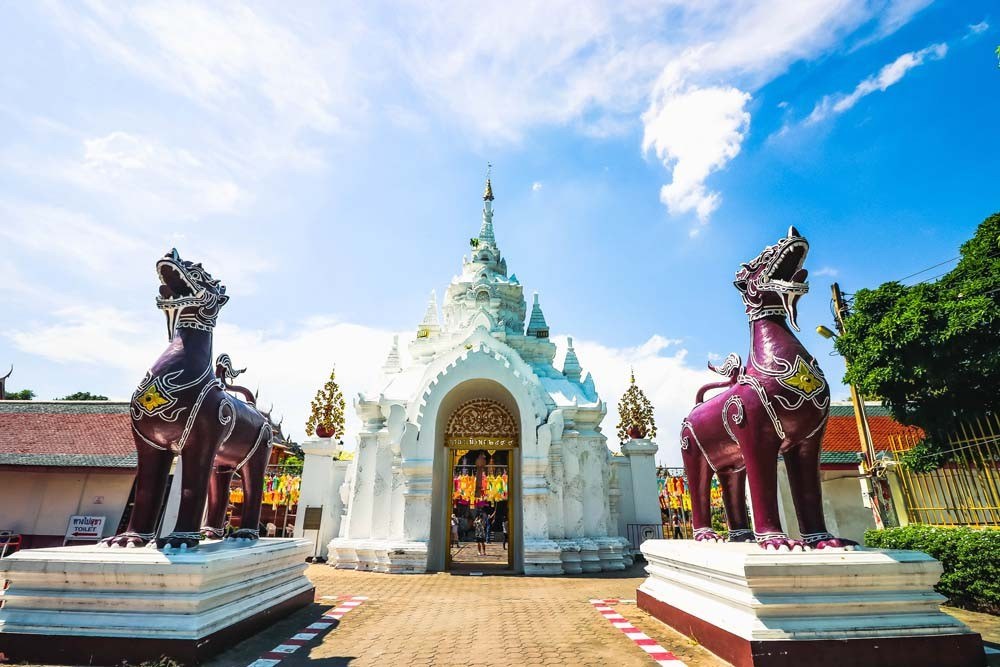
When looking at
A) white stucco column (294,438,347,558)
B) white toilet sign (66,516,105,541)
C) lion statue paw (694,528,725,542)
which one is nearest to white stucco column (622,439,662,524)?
white stucco column (294,438,347,558)

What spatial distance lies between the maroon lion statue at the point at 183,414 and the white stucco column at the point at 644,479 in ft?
38.8

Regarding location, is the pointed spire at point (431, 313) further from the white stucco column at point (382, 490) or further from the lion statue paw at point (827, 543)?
the lion statue paw at point (827, 543)

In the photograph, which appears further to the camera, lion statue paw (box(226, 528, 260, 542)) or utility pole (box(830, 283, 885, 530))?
utility pole (box(830, 283, 885, 530))

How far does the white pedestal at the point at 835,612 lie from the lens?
414 cm

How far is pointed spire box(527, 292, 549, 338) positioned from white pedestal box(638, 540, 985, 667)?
47.1 ft

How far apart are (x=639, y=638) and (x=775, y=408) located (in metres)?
2.99

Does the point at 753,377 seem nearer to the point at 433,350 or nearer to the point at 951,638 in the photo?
the point at 951,638

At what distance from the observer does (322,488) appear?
48.9 ft

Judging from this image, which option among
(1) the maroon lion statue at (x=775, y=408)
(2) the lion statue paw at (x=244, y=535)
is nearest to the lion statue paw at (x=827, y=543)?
(1) the maroon lion statue at (x=775, y=408)

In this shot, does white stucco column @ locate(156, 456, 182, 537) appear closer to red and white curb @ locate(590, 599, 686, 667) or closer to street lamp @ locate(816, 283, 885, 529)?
red and white curb @ locate(590, 599, 686, 667)

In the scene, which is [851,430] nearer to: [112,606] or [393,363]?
[393,363]

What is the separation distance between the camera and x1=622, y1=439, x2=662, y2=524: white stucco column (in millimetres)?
15367

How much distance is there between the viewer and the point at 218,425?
596cm

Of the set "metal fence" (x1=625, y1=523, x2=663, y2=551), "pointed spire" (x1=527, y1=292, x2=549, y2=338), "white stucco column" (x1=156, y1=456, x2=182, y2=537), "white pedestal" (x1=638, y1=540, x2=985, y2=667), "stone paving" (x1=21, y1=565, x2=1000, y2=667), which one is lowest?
"stone paving" (x1=21, y1=565, x2=1000, y2=667)
